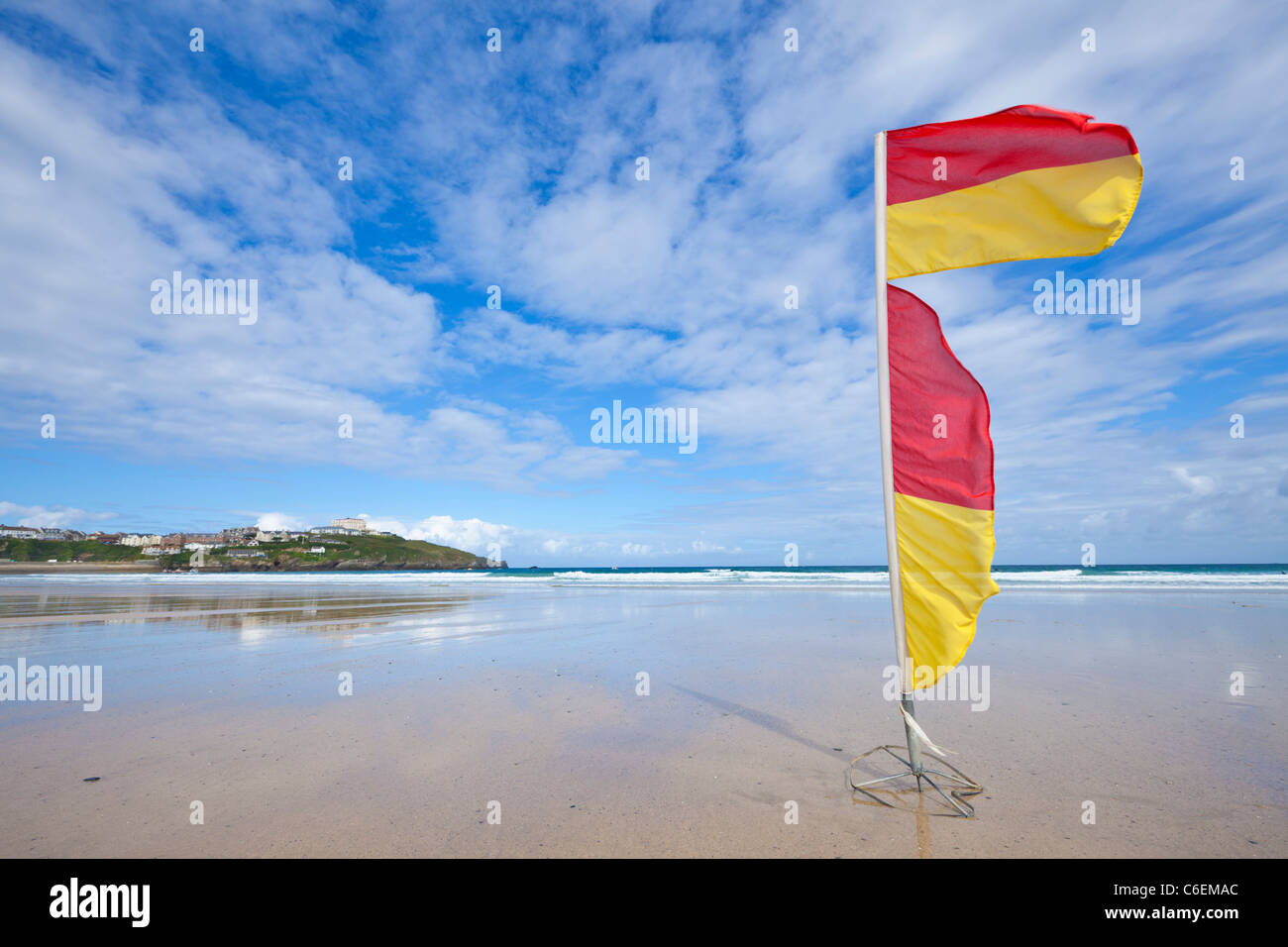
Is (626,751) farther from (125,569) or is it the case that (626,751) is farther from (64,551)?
(64,551)

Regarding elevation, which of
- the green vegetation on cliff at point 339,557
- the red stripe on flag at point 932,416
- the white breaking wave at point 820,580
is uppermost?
the red stripe on flag at point 932,416

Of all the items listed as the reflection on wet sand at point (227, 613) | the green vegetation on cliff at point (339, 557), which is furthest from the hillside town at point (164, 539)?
the reflection on wet sand at point (227, 613)

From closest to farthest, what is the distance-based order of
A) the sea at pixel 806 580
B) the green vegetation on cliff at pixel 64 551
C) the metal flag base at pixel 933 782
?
1. the metal flag base at pixel 933 782
2. the sea at pixel 806 580
3. the green vegetation on cliff at pixel 64 551

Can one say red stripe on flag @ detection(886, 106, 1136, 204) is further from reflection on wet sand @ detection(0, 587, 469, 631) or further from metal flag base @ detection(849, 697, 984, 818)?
reflection on wet sand @ detection(0, 587, 469, 631)

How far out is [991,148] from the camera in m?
4.53

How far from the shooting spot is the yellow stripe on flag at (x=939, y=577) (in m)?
4.36

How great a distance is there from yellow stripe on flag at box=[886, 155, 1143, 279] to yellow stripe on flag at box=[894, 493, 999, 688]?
78.5 inches

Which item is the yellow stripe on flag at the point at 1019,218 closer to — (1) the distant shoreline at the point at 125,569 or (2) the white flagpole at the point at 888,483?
(2) the white flagpole at the point at 888,483

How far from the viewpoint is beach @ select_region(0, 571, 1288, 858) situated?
3602 millimetres

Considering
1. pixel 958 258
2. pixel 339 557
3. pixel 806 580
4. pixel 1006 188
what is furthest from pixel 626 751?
pixel 339 557

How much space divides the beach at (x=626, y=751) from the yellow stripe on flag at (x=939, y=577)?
1.07 meters

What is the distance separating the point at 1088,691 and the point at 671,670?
18.2ft

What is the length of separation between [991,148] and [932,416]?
84.8 inches
